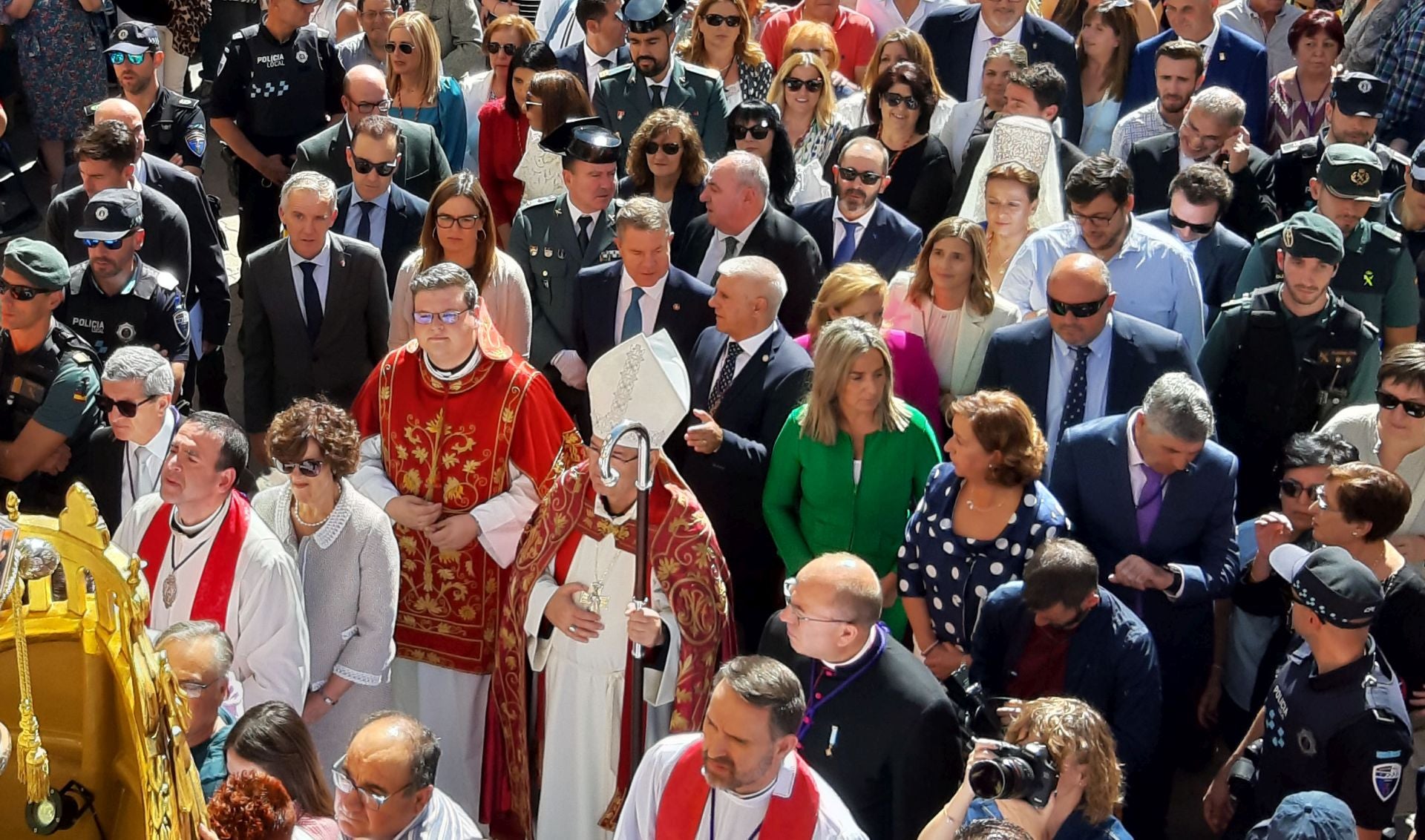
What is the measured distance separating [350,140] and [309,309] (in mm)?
1375

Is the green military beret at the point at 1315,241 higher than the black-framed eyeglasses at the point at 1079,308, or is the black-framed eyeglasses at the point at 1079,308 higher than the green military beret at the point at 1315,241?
the green military beret at the point at 1315,241

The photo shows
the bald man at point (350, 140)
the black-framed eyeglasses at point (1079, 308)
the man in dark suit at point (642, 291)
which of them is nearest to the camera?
the black-framed eyeglasses at point (1079, 308)

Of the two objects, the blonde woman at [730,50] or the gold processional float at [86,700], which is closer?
the gold processional float at [86,700]

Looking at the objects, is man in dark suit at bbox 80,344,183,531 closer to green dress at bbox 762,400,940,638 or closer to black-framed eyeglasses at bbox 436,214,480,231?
black-framed eyeglasses at bbox 436,214,480,231

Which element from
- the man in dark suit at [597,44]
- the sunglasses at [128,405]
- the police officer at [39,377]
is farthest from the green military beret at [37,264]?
the man in dark suit at [597,44]

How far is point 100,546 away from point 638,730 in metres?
3.10

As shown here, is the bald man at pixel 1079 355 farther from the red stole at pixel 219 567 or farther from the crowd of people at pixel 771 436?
the red stole at pixel 219 567

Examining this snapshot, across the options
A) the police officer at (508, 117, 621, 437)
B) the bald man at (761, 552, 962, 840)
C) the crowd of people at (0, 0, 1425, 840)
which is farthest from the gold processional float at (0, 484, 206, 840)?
the police officer at (508, 117, 621, 437)

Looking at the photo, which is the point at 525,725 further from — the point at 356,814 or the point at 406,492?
the point at 356,814

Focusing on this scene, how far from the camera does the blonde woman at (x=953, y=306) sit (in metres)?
6.70

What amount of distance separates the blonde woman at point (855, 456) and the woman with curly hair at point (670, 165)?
1.87 meters

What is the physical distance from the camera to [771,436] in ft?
21.0

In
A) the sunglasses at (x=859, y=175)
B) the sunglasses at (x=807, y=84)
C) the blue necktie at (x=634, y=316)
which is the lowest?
the blue necktie at (x=634, y=316)

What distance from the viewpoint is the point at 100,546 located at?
8.02ft
